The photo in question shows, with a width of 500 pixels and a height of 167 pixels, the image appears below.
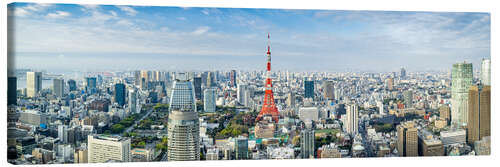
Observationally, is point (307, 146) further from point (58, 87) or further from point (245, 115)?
point (58, 87)

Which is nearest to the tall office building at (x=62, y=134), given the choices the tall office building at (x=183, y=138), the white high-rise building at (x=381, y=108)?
the tall office building at (x=183, y=138)

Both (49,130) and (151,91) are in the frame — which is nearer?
(49,130)

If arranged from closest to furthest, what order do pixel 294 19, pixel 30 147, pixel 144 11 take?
pixel 30 147 → pixel 144 11 → pixel 294 19

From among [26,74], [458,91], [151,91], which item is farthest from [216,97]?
[458,91]

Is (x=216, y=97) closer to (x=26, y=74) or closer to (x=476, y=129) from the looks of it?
(x=26, y=74)

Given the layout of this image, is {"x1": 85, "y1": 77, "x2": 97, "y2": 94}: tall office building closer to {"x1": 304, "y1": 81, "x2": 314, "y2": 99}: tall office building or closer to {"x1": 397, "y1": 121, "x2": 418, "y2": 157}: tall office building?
{"x1": 304, "y1": 81, "x2": 314, "y2": 99}: tall office building

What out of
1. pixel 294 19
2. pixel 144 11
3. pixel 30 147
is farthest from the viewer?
pixel 294 19

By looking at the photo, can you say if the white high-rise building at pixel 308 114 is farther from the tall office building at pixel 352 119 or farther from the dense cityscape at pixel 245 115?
the tall office building at pixel 352 119
